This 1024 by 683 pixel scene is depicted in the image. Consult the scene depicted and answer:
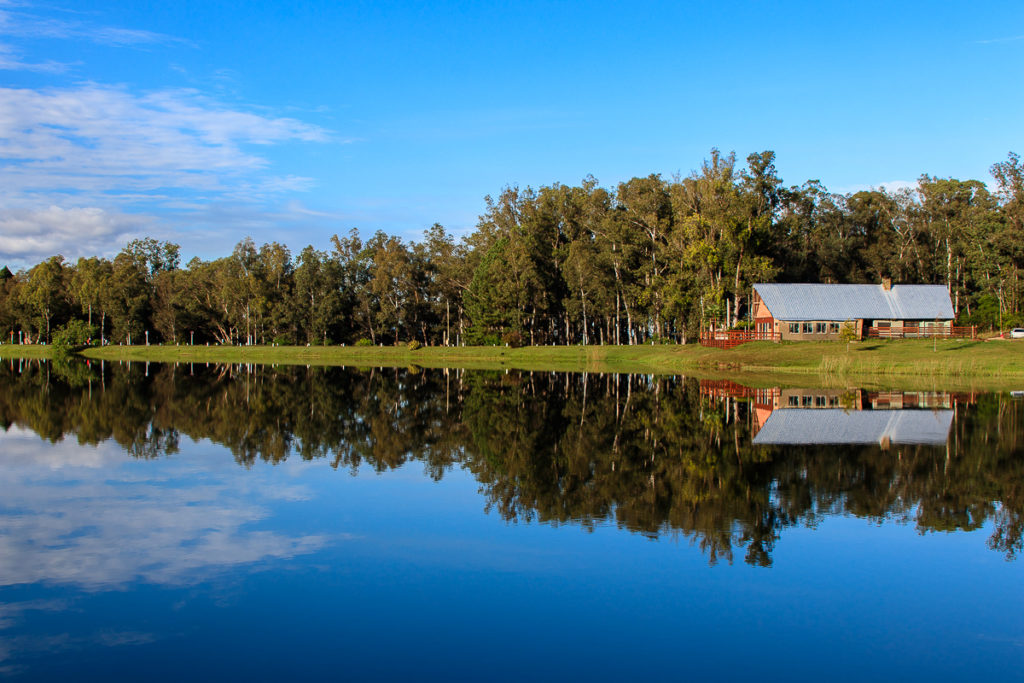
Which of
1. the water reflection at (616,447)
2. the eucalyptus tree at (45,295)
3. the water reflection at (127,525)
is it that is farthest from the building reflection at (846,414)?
the eucalyptus tree at (45,295)

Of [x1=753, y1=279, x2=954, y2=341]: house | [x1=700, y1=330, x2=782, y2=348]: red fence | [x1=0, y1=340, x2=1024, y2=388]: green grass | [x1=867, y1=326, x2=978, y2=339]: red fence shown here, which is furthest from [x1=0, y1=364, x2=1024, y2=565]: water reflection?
[x1=867, y1=326, x2=978, y2=339]: red fence

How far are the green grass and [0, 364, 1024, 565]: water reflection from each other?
1257 centimetres

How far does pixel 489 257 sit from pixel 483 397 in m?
52.1

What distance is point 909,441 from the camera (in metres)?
25.3

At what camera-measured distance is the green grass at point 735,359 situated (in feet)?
174

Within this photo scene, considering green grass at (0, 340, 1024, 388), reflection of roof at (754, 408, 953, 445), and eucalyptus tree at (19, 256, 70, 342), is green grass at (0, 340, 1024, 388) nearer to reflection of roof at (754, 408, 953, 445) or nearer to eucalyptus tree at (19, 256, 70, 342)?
reflection of roof at (754, 408, 953, 445)

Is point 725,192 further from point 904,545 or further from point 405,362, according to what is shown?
point 904,545

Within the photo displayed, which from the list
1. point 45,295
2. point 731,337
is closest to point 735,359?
point 731,337

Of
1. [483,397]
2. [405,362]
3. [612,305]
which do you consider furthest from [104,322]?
[483,397]

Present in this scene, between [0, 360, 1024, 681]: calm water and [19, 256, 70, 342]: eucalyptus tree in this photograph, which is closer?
[0, 360, 1024, 681]: calm water

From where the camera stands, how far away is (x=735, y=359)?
6544 centimetres

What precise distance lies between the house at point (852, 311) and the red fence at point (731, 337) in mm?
2611

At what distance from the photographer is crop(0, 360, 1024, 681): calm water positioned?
9719 mm

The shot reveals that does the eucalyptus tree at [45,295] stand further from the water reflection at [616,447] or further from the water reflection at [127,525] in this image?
the water reflection at [127,525]
